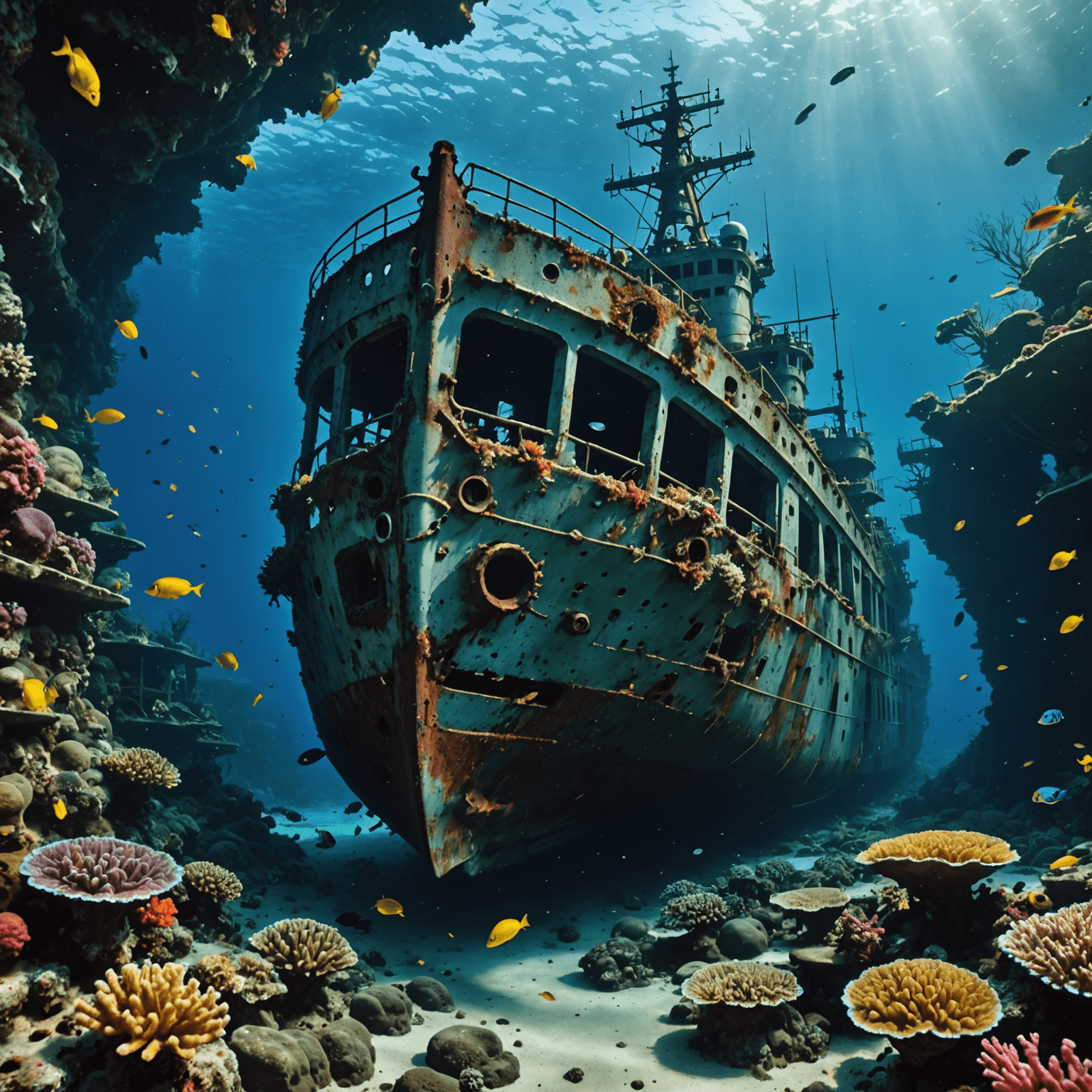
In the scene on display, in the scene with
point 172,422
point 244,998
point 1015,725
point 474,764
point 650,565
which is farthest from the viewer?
point 172,422

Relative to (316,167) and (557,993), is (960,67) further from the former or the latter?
(557,993)

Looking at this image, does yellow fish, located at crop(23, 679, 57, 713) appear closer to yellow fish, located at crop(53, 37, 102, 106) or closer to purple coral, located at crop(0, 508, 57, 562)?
purple coral, located at crop(0, 508, 57, 562)

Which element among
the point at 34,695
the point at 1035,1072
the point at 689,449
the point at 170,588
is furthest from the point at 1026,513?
the point at 34,695

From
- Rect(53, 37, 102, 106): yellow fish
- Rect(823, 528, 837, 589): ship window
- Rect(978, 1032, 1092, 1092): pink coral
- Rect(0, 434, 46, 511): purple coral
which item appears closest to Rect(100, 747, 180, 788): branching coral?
Rect(0, 434, 46, 511): purple coral

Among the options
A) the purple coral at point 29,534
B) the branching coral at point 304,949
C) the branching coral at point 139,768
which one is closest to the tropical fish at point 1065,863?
the branching coral at point 304,949

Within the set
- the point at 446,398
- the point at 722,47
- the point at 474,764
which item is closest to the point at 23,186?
the point at 446,398

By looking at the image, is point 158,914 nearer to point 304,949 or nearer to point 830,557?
point 304,949
